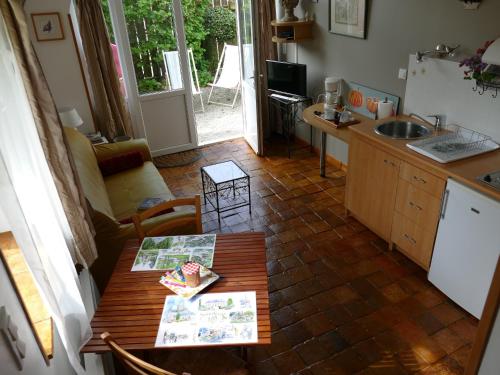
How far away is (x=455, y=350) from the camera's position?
244 cm

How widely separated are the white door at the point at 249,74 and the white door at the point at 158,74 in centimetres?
69

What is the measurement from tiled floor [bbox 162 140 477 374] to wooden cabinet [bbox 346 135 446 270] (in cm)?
18

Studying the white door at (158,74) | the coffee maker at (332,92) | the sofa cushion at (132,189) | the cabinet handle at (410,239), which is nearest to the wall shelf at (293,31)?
the coffee maker at (332,92)

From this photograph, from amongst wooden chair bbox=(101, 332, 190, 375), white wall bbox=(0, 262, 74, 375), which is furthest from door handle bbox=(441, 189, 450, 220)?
white wall bbox=(0, 262, 74, 375)

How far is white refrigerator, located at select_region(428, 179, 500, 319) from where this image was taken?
2.39 m

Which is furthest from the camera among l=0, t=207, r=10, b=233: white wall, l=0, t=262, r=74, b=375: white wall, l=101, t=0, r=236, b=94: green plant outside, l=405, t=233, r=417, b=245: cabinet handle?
l=101, t=0, r=236, b=94: green plant outside

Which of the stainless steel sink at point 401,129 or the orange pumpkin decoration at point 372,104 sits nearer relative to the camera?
the stainless steel sink at point 401,129

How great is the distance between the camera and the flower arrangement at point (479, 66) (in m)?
2.61

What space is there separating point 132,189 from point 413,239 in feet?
7.68

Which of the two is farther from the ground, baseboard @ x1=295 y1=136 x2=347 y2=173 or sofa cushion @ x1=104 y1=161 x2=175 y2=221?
sofa cushion @ x1=104 y1=161 x2=175 y2=221

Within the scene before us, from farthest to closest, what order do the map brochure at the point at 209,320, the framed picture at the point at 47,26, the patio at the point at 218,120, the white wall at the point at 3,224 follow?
the patio at the point at 218,120, the framed picture at the point at 47,26, the map brochure at the point at 209,320, the white wall at the point at 3,224

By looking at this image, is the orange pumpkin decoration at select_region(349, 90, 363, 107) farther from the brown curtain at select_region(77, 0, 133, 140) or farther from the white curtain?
the white curtain

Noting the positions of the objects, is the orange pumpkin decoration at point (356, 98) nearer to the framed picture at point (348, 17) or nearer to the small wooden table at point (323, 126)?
the small wooden table at point (323, 126)

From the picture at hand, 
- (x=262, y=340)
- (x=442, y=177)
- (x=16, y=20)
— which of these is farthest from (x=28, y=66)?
(x=442, y=177)
